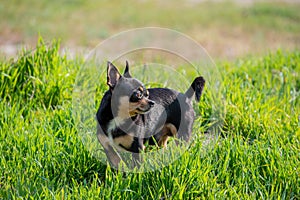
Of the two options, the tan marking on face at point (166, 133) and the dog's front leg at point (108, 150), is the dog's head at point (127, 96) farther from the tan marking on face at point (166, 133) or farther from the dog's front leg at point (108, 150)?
the tan marking on face at point (166, 133)

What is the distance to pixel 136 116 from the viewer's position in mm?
2941

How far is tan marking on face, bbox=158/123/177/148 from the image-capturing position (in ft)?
10.5

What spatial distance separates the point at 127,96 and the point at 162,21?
6.51 m

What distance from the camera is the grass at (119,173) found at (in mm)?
3025

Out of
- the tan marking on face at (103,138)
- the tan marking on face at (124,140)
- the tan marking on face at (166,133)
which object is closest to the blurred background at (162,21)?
the tan marking on face at (166,133)

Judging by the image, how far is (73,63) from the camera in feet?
15.2

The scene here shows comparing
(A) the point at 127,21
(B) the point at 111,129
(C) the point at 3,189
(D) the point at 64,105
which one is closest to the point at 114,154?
(B) the point at 111,129

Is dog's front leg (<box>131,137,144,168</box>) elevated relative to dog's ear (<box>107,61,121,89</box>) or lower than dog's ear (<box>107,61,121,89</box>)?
lower

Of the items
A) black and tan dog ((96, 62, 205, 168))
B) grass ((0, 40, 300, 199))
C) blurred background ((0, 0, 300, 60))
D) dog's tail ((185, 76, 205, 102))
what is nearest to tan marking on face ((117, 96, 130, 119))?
black and tan dog ((96, 62, 205, 168))

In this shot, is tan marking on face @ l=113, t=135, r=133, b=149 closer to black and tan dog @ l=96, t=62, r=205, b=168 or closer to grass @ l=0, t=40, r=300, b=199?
black and tan dog @ l=96, t=62, r=205, b=168

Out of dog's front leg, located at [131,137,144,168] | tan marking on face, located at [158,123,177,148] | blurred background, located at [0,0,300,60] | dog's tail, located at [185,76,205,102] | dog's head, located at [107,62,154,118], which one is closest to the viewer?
dog's head, located at [107,62,154,118]

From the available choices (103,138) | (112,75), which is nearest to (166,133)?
(103,138)

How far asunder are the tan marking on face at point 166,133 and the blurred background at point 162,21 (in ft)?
14.6

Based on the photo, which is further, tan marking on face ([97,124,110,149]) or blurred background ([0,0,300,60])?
blurred background ([0,0,300,60])
